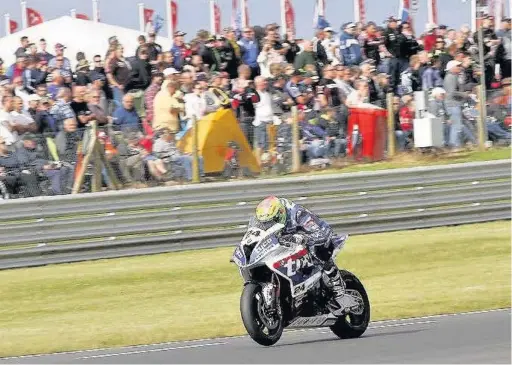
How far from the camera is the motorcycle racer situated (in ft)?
32.0

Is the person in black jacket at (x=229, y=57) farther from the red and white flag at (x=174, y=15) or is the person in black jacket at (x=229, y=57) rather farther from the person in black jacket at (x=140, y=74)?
the red and white flag at (x=174, y=15)

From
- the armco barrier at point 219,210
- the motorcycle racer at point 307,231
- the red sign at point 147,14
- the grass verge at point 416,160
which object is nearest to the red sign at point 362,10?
the red sign at point 147,14

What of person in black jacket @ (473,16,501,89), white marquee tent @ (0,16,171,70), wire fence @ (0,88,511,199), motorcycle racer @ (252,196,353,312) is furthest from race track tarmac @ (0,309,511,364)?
white marquee tent @ (0,16,171,70)

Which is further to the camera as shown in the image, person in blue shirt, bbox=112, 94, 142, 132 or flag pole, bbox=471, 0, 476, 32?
flag pole, bbox=471, 0, 476, 32

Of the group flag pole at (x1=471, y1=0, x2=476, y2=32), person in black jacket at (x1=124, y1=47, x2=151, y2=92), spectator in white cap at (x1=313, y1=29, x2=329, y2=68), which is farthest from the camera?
flag pole at (x1=471, y1=0, x2=476, y2=32)

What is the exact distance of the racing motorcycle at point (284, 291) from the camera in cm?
940

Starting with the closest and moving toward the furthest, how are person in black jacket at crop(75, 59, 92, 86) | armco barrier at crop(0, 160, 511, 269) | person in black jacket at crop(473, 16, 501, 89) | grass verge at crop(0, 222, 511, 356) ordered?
1. grass verge at crop(0, 222, 511, 356)
2. armco barrier at crop(0, 160, 511, 269)
3. person in black jacket at crop(75, 59, 92, 86)
4. person in black jacket at crop(473, 16, 501, 89)

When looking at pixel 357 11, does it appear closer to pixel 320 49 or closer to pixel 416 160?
pixel 320 49

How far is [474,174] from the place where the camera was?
59.0 ft

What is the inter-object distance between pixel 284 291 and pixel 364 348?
2.52ft

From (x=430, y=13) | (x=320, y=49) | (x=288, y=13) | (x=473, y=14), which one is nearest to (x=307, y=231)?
(x=320, y=49)

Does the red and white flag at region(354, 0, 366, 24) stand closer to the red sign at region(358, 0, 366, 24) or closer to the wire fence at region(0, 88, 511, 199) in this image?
the red sign at region(358, 0, 366, 24)

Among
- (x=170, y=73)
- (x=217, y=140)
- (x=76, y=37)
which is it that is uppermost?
(x=76, y=37)

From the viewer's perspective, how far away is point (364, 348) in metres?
9.38
